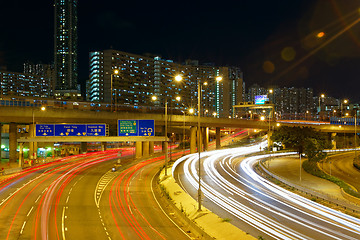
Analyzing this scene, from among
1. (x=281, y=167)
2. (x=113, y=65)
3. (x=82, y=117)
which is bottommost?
(x=281, y=167)

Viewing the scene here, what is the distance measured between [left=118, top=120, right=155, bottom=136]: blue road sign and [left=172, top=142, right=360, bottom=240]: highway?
852 cm

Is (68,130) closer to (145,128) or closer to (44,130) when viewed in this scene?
(44,130)

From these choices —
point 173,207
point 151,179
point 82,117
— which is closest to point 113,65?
point 82,117

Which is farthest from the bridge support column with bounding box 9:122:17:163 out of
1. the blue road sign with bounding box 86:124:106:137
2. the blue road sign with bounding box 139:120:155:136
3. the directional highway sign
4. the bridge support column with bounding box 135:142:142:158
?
the blue road sign with bounding box 139:120:155:136

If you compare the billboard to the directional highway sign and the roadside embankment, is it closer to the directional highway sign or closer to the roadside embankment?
the directional highway sign

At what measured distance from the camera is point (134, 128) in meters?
46.9

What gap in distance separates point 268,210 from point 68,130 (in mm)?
30144

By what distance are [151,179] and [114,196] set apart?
36.6 feet

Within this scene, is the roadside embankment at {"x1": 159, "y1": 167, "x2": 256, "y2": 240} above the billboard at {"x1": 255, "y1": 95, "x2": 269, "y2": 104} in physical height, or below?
below

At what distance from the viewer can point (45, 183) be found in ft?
127

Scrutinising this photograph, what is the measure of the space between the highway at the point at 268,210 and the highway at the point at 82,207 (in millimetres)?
4340

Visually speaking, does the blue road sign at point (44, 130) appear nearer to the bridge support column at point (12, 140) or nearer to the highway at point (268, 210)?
the highway at point (268, 210)

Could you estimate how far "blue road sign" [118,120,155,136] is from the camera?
46906mm

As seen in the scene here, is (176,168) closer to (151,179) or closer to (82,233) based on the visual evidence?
(151,179)
